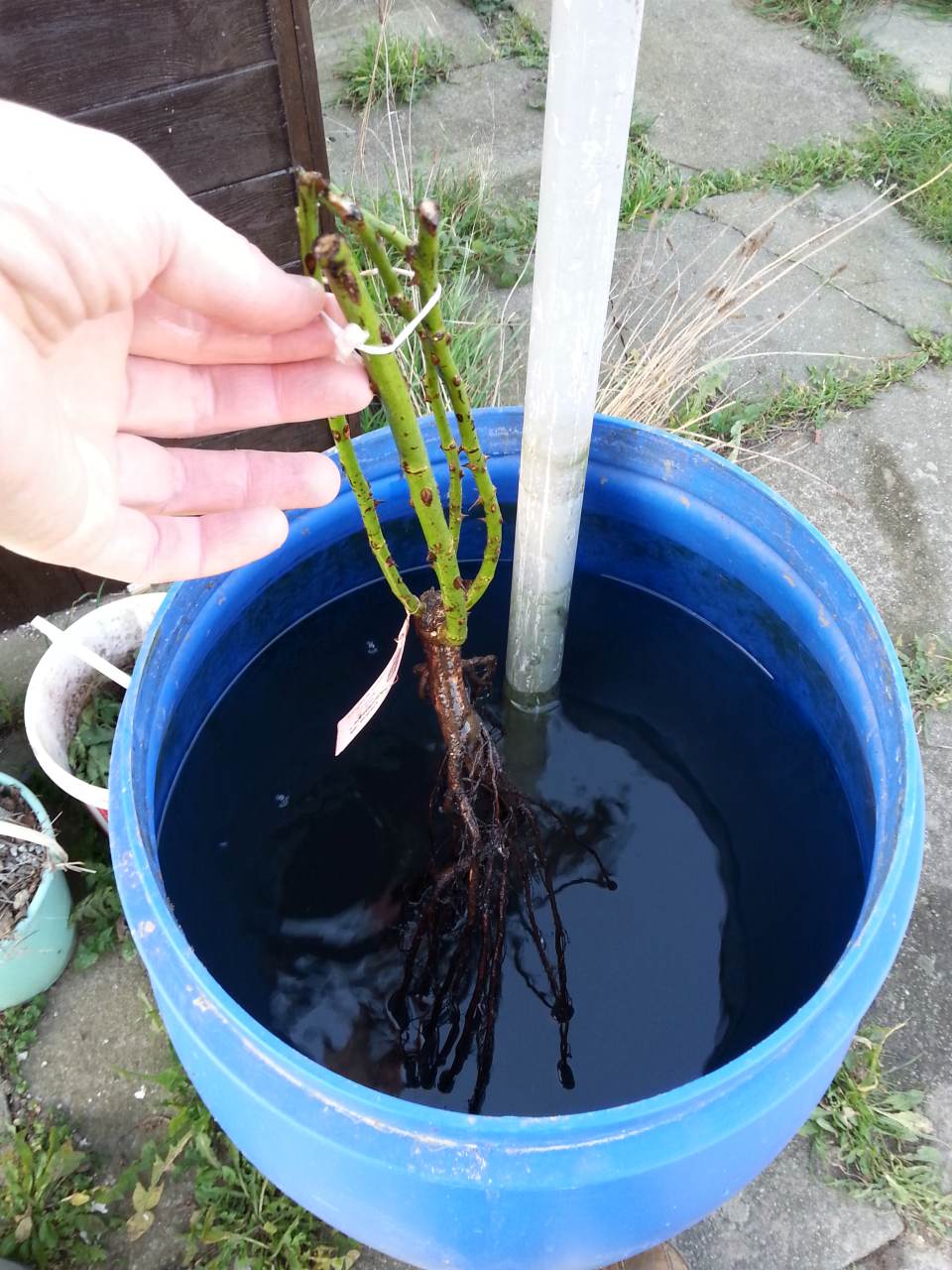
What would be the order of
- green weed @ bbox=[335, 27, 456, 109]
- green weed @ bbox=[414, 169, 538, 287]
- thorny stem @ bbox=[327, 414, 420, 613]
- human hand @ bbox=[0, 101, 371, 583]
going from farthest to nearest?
green weed @ bbox=[335, 27, 456, 109] → green weed @ bbox=[414, 169, 538, 287] → thorny stem @ bbox=[327, 414, 420, 613] → human hand @ bbox=[0, 101, 371, 583]

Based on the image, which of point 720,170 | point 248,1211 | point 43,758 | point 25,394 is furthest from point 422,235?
point 720,170

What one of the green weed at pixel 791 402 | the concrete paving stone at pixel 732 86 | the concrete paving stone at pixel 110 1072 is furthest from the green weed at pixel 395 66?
the concrete paving stone at pixel 110 1072

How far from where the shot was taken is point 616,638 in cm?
152

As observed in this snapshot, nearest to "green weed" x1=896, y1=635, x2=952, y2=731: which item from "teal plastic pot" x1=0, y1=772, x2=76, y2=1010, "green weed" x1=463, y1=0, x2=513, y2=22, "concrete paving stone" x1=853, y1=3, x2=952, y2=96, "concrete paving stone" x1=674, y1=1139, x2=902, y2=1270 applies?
"concrete paving stone" x1=674, y1=1139, x2=902, y2=1270

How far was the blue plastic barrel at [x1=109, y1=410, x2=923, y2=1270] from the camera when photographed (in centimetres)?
75

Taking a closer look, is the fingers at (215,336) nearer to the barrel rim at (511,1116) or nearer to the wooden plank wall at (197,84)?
the barrel rim at (511,1116)

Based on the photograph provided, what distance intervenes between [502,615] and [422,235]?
921mm

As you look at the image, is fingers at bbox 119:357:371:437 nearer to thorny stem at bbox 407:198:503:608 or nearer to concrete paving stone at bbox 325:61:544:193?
thorny stem at bbox 407:198:503:608

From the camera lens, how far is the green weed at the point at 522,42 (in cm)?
304

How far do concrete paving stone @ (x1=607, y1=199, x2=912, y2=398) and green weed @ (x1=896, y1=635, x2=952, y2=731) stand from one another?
716 millimetres

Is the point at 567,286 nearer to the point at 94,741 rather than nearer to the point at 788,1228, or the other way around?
the point at 94,741

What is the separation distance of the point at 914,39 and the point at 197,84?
287cm

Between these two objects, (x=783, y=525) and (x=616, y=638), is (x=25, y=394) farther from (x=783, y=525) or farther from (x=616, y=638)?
(x=616, y=638)

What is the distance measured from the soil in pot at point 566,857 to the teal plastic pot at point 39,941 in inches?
11.0
